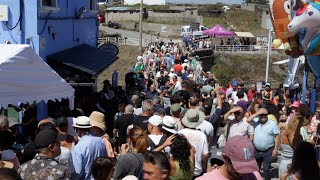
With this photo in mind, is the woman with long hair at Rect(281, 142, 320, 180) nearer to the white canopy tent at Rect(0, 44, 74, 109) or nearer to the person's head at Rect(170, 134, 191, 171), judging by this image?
the person's head at Rect(170, 134, 191, 171)

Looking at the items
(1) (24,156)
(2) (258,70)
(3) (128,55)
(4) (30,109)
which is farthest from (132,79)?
(2) (258,70)

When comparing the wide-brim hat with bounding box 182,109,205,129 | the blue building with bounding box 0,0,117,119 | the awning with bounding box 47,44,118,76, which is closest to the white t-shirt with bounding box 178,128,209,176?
the wide-brim hat with bounding box 182,109,205,129

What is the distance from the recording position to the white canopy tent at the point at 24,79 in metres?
7.96

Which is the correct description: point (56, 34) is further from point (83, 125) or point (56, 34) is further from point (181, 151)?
point (181, 151)

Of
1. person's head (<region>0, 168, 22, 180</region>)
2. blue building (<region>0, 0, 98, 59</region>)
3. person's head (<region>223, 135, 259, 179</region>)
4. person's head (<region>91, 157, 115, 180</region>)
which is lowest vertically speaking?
person's head (<region>91, 157, 115, 180</region>)

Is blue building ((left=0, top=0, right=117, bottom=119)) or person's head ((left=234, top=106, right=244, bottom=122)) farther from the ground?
blue building ((left=0, top=0, right=117, bottom=119))

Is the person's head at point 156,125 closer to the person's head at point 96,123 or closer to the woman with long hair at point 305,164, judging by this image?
the person's head at point 96,123

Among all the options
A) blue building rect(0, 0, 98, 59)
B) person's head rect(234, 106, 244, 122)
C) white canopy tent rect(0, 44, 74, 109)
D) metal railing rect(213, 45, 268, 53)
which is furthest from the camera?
metal railing rect(213, 45, 268, 53)

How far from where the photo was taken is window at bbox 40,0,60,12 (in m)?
11.9

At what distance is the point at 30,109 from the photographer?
10.0 metres

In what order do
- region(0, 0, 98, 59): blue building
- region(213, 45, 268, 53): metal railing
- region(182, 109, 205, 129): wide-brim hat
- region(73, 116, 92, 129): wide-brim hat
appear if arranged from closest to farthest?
region(73, 116, 92, 129): wide-brim hat
region(182, 109, 205, 129): wide-brim hat
region(0, 0, 98, 59): blue building
region(213, 45, 268, 53): metal railing

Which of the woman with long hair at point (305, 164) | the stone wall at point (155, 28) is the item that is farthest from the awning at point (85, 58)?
the stone wall at point (155, 28)

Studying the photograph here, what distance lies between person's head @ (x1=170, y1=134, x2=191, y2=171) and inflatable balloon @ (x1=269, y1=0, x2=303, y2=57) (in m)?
3.93

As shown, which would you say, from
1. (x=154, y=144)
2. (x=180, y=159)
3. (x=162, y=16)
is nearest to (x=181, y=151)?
(x=180, y=159)
